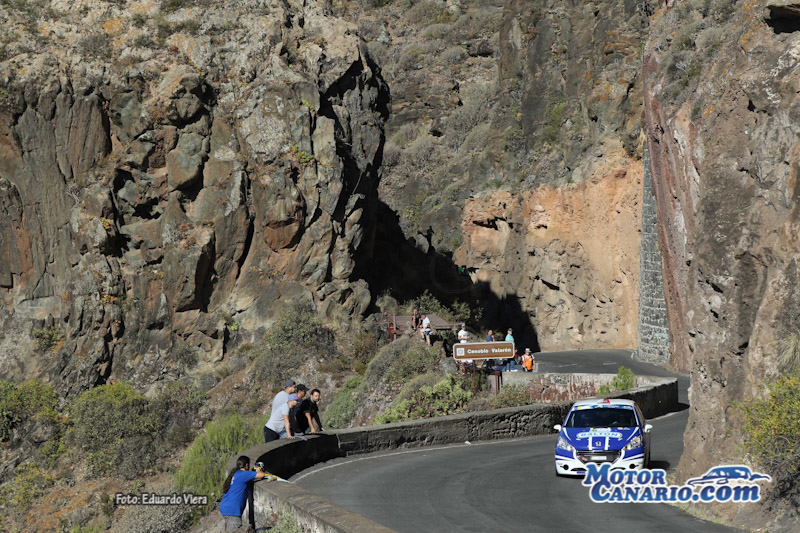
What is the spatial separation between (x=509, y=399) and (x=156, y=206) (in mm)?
18509

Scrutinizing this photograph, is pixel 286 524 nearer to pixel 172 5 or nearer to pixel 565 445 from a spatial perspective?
pixel 565 445

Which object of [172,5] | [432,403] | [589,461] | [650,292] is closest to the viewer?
[589,461]

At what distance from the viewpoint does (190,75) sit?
35531mm

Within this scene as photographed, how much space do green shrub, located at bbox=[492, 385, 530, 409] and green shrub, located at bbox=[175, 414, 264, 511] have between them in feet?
21.8

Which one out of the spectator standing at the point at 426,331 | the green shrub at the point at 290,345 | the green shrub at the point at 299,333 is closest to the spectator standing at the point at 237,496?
the spectator standing at the point at 426,331

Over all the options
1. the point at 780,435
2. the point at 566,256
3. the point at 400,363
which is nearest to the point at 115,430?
the point at 400,363

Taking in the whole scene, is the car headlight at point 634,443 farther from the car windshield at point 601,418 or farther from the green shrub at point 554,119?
the green shrub at point 554,119

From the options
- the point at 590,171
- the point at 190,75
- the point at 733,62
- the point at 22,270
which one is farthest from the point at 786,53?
the point at 590,171

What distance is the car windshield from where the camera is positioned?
1533cm

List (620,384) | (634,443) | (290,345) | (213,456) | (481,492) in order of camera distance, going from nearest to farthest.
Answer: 1. (481,492)
2. (634,443)
3. (213,456)
4. (620,384)
5. (290,345)

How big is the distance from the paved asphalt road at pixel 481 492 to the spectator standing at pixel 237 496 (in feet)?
4.97

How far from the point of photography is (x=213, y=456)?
2094 cm

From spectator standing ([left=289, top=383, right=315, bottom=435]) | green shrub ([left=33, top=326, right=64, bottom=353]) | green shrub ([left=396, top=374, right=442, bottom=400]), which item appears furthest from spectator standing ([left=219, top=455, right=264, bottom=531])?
green shrub ([left=33, top=326, right=64, bottom=353])

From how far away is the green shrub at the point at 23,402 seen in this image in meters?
31.7
